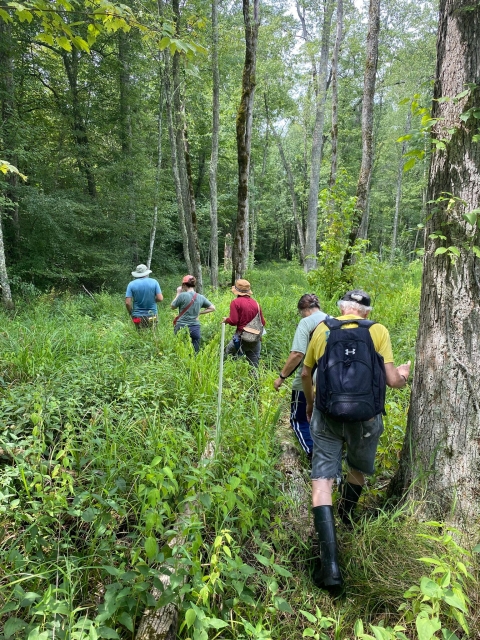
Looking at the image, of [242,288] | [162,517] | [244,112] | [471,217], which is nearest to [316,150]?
[244,112]

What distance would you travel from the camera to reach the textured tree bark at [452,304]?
7.07 feet

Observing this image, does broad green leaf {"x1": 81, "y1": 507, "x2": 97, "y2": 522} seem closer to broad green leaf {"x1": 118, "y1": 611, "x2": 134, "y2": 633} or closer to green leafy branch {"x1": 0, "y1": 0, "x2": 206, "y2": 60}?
broad green leaf {"x1": 118, "y1": 611, "x2": 134, "y2": 633}

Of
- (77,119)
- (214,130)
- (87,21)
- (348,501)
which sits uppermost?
(77,119)

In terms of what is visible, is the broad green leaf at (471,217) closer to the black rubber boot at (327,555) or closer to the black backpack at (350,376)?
the black backpack at (350,376)

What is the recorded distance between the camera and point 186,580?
6.57 feet

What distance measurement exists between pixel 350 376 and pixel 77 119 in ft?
50.1

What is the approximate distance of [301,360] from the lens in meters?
3.54

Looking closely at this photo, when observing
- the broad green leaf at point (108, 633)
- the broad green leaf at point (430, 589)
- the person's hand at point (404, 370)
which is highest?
the person's hand at point (404, 370)

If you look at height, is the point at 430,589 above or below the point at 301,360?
below

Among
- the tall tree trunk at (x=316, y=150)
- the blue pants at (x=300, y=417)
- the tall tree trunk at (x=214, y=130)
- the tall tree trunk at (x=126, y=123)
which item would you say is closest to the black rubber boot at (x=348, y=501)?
the blue pants at (x=300, y=417)

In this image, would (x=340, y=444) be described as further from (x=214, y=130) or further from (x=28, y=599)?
(x=214, y=130)

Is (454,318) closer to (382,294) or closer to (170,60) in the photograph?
(382,294)

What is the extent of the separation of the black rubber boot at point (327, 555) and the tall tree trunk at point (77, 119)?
46.8ft

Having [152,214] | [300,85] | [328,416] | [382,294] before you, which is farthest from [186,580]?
[300,85]
